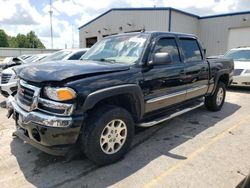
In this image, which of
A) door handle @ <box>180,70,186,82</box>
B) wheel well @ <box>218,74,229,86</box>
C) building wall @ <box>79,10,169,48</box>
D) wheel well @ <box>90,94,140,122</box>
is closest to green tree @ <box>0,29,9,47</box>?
building wall @ <box>79,10,169,48</box>

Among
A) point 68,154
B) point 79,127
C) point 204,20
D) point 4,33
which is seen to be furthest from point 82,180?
point 4,33

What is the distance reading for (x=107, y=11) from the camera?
962 inches

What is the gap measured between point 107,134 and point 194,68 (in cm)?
258

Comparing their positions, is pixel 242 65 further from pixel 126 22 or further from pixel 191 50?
pixel 126 22

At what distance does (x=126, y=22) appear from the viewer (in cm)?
2239

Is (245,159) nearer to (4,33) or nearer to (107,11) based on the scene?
(107,11)

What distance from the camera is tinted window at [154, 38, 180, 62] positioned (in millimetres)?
4323

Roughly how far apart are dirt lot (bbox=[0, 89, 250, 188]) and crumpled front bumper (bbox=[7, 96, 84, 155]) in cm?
50

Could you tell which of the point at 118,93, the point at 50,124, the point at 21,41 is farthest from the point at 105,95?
the point at 21,41

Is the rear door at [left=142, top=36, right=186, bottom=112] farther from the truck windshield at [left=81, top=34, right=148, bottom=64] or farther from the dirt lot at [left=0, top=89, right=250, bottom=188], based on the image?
the dirt lot at [left=0, top=89, right=250, bottom=188]

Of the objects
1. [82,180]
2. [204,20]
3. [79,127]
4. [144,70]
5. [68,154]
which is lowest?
[82,180]

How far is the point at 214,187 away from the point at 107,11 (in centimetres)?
2363

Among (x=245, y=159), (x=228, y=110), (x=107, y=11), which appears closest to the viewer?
(x=245, y=159)

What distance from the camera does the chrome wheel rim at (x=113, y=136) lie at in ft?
11.1
